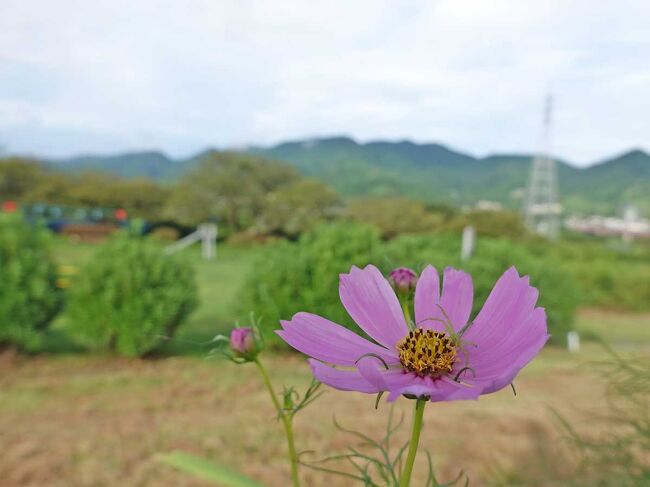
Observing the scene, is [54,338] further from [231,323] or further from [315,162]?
[315,162]

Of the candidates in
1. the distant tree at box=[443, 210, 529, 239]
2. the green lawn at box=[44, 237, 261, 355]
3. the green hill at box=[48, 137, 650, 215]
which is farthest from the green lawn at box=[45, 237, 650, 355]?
the green hill at box=[48, 137, 650, 215]

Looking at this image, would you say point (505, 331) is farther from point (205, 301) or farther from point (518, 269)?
point (205, 301)

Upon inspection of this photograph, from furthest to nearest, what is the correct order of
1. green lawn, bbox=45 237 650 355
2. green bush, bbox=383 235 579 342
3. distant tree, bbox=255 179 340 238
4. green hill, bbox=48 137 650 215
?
green hill, bbox=48 137 650 215
distant tree, bbox=255 179 340 238
green bush, bbox=383 235 579 342
green lawn, bbox=45 237 650 355

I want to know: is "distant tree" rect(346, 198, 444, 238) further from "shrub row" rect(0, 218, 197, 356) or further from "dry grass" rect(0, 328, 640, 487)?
"dry grass" rect(0, 328, 640, 487)

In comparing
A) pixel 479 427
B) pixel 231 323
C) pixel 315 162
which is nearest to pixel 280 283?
pixel 231 323

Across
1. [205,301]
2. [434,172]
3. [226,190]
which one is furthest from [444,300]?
[434,172]

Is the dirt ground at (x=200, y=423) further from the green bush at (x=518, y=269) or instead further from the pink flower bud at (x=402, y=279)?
the green bush at (x=518, y=269)
